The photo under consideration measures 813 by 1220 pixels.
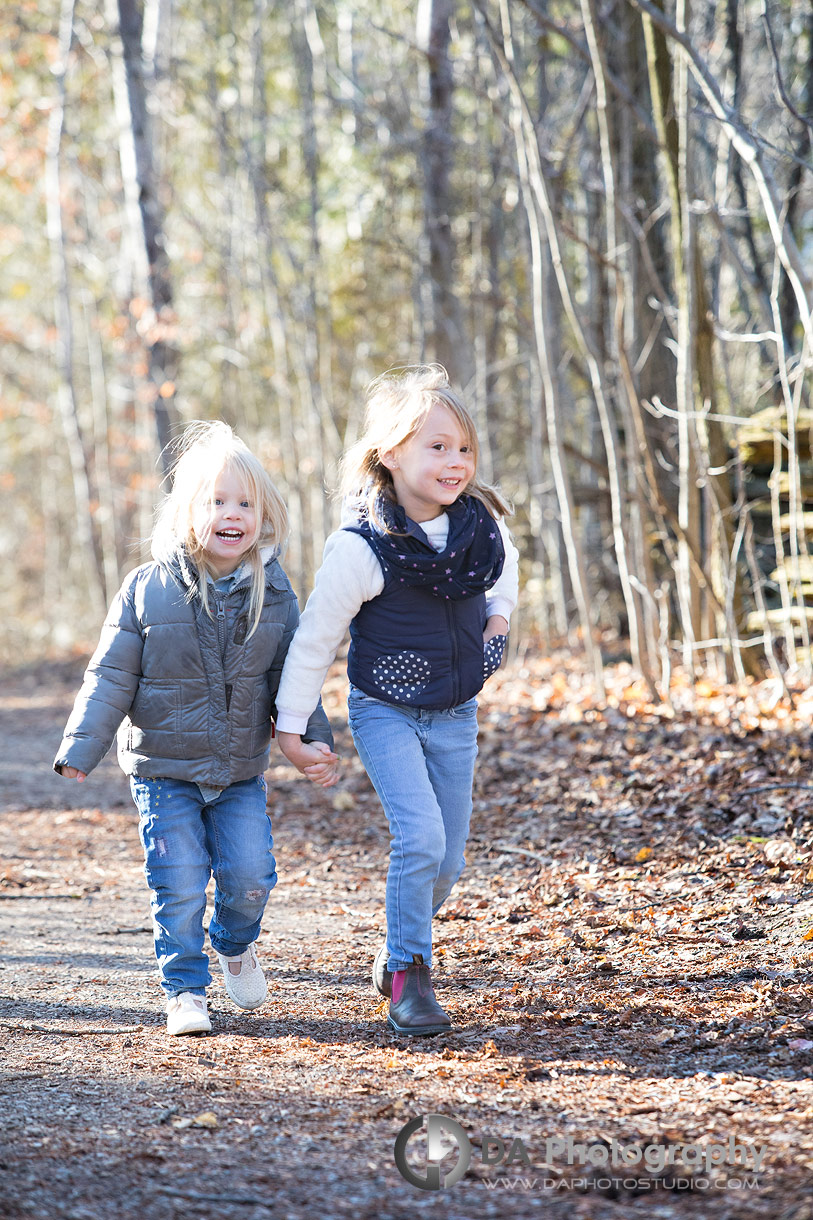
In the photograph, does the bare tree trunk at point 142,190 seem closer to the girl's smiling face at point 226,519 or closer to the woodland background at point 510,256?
the woodland background at point 510,256

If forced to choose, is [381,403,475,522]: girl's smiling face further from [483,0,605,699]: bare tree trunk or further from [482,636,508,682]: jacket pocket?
[483,0,605,699]: bare tree trunk

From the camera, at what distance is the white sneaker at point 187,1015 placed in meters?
3.01

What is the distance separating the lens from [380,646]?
3166 millimetres

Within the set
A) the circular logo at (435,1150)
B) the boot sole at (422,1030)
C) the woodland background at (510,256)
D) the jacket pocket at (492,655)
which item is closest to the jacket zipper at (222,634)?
the jacket pocket at (492,655)

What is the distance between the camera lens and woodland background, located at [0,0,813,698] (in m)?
6.47

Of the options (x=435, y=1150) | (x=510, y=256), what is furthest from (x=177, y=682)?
(x=510, y=256)

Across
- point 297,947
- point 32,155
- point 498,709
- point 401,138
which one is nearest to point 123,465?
point 32,155

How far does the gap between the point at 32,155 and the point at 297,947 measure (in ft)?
49.4

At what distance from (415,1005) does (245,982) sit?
1.85 feet

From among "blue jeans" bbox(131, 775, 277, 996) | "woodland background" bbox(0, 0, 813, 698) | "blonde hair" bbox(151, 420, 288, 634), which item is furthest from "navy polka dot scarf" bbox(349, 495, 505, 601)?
"woodland background" bbox(0, 0, 813, 698)

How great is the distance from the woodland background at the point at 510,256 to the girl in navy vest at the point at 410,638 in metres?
1.73

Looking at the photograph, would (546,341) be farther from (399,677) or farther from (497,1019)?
(497,1019)

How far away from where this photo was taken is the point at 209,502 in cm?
322

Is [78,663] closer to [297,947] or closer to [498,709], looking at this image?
[498,709]
